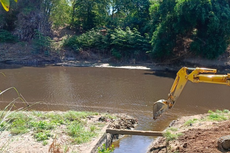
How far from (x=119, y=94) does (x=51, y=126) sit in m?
8.34

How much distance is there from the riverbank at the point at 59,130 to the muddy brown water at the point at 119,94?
3.70ft

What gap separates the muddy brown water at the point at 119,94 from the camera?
500 inches

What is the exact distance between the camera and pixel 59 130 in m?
8.75

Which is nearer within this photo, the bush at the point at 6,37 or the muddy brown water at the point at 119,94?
the muddy brown water at the point at 119,94

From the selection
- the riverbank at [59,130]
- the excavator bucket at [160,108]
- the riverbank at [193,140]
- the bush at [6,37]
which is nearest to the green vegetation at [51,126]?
the riverbank at [59,130]

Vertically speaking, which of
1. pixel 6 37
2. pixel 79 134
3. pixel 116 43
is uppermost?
pixel 6 37

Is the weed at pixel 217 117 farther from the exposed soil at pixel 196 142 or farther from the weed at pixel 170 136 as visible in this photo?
the weed at pixel 170 136

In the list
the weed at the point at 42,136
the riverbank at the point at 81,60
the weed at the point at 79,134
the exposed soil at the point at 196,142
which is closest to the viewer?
the exposed soil at the point at 196,142

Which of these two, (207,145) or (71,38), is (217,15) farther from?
(207,145)

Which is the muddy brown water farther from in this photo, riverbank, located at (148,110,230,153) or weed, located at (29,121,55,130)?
weed, located at (29,121,55,130)

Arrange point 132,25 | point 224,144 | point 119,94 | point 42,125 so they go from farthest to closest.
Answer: point 132,25 < point 119,94 < point 42,125 < point 224,144

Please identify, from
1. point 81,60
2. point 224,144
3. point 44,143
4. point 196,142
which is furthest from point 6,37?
point 224,144

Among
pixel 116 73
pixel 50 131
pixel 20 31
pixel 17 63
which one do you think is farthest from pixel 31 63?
pixel 50 131

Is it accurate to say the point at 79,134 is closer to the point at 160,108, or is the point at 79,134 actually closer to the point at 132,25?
the point at 160,108
